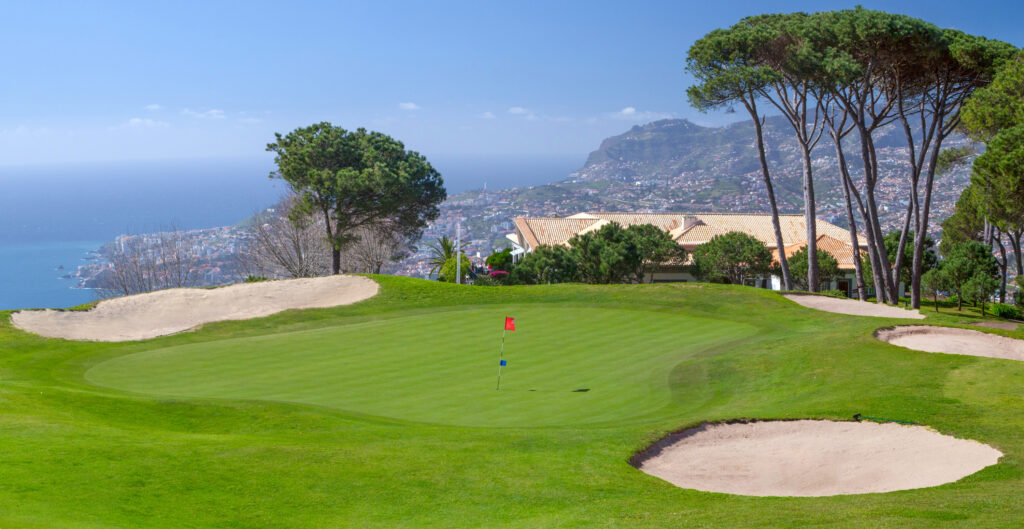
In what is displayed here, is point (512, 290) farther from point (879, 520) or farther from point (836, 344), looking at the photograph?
point (879, 520)

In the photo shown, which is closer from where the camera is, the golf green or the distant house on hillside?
the golf green

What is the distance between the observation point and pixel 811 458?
38.5 ft

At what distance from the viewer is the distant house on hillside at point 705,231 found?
58.3 meters

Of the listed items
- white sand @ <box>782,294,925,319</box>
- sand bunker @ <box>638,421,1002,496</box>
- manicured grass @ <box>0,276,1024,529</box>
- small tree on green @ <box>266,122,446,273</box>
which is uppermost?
small tree on green @ <box>266,122,446,273</box>

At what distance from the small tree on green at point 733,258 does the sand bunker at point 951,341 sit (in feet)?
98.2

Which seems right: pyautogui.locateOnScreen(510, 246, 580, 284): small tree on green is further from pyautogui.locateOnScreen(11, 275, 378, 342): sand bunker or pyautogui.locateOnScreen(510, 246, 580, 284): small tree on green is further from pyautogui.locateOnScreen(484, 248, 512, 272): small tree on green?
pyautogui.locateOnScreen(11, 275, 378, 342): sand bunker

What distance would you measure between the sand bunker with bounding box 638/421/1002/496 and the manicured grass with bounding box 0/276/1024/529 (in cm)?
46

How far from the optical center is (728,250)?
50844mm

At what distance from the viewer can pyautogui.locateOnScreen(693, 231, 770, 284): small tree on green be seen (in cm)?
5041

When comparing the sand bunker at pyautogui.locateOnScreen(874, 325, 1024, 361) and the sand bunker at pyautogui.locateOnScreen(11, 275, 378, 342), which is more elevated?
the sand bunker at pyautogui.locateOnScreen(11, 275, 378, 342)

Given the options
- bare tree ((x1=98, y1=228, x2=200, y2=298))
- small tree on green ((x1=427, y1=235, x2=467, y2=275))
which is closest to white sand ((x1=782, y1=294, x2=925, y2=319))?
small tree on green ((x1=427, y1=235, x2=467, y2=275))

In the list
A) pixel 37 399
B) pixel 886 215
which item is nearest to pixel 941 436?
pixel 37 399

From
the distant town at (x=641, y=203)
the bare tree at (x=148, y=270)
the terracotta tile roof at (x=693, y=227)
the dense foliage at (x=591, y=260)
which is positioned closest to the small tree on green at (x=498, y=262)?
the dense foliage at (x=591, y=260)

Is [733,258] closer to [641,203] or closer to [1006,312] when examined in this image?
[1006,312]
